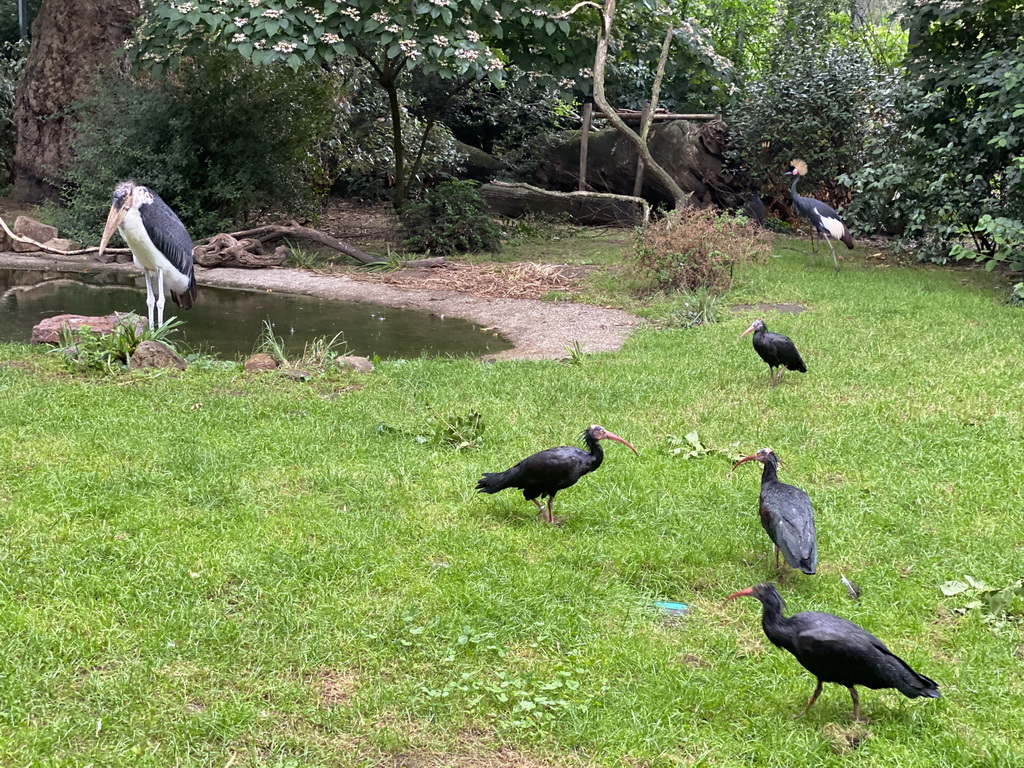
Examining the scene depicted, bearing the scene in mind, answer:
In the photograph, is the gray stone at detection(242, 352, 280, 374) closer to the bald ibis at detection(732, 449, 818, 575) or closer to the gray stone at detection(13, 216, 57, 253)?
the bald ibis at detection(732, 449, 818, 575)

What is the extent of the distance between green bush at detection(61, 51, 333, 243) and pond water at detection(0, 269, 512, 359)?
2.24 meters

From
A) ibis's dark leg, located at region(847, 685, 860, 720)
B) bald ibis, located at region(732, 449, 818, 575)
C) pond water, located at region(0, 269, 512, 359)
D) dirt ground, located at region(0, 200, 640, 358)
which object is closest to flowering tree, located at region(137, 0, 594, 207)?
dirt ground, located at region(0, 200, 640, 358)

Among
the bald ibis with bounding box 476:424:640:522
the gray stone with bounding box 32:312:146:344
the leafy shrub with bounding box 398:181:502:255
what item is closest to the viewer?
the bald ibis with bounding box 476:424:640:522

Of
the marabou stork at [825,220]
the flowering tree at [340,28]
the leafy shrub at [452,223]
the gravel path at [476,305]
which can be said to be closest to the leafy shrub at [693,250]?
the gravel path at [476,305]

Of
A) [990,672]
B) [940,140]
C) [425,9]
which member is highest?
[425,9]

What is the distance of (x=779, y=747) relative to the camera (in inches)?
130

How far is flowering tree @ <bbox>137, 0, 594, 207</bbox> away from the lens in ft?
40.2

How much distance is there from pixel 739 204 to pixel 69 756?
55.9ft

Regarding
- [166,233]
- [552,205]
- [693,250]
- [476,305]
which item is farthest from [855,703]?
[552,205]

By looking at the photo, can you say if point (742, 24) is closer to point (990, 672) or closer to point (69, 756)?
point (990, 672)

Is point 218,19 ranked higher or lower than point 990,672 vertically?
higher

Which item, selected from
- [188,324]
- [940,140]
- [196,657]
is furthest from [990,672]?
[940,140]

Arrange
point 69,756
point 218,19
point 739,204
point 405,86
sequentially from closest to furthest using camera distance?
point 69,756, point 218,19, point 739,204, point 405,86

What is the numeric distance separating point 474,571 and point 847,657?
70.9 inches
